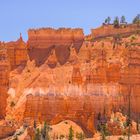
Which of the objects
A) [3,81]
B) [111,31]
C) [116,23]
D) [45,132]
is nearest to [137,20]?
[116,23]

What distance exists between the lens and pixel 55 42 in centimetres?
9800

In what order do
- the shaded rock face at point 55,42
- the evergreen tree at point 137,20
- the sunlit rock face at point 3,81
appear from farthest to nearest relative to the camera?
the evergreen tree at point 137,20 < the sunlit rock face at point 3,81 < the shaded rock face at point 55,42

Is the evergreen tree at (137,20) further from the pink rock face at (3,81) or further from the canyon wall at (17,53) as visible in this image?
the pink rock face at (3,81)

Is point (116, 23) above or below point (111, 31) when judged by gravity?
above

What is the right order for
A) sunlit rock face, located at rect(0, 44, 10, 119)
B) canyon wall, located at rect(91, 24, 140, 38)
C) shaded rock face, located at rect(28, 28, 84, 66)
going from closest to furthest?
1. shaded rock face, located at rect(28, 28, 84, 66)
2. sunlit rock face, located at rect(0, 44, 10, 119)
3. canyon wall, located at rect(91, 24, 140, 38)

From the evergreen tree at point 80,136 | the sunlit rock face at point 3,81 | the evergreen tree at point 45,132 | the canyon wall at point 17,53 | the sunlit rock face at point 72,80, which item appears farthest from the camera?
the canyon wall at point 17,53

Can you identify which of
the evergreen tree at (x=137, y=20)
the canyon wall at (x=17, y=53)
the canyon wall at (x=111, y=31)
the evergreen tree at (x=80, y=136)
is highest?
the evergreen tree at (x=137, y=20)

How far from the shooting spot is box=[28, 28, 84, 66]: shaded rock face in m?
97.6

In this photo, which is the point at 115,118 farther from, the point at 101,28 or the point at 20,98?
the point at 101,28

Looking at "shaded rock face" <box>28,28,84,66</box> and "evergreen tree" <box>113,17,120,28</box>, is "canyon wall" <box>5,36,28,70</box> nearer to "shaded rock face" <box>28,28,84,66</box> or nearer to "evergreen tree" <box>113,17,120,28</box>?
"shaded rock face" <box>28,28,84,66</box>

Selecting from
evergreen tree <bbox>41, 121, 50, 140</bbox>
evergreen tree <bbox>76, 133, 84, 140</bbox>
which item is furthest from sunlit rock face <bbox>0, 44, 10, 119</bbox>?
evergreen tree <bbox>76, 133, 84, 140</bbox>

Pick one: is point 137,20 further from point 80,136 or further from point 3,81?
point 80,136

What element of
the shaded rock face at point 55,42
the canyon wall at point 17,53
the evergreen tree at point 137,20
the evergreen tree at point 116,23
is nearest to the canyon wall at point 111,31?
the evergreen tree at point 116,23

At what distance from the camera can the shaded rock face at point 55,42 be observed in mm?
97562
